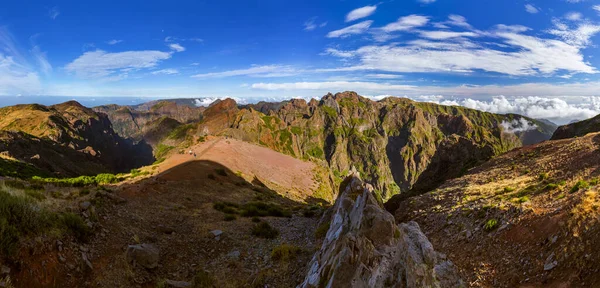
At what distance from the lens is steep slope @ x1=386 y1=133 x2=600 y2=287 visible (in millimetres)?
10173

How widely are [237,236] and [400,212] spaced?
43.2ft

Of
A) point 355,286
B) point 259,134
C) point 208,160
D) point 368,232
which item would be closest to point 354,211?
point 368,232

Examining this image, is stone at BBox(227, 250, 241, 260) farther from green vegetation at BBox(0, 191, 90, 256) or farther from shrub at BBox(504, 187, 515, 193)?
shrub at BBox(504, 187, 515, 193)

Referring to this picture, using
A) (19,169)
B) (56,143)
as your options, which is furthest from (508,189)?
(56,143)

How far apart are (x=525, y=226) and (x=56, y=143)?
6460 inches

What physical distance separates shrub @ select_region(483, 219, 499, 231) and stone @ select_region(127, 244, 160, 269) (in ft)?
54.6

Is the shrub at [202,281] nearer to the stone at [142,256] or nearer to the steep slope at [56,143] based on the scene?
the stone at [142,256]

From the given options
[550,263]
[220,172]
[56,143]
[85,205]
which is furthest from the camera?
A: [56,143]

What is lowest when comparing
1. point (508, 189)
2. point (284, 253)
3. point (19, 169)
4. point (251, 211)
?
point (19, 169)

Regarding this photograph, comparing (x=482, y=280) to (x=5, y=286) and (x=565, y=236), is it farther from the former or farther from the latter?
(x=5, y=286)

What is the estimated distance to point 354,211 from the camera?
14.2 meters

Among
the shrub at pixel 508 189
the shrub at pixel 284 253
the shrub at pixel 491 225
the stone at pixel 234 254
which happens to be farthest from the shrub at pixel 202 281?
the shrub at pixel 508 189

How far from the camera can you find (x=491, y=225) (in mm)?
14320

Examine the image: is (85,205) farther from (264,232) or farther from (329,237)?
(329,237)
